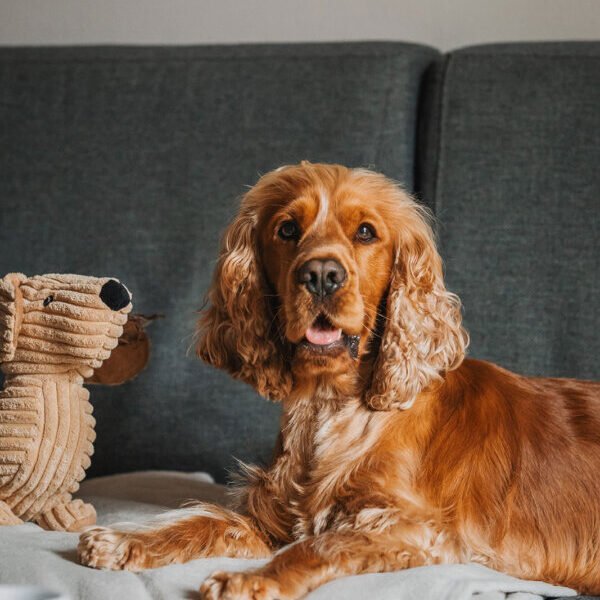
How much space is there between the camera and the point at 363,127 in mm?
2596

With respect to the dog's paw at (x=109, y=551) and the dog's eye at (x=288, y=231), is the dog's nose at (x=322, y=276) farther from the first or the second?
the dog's paw at (x=109, y=551)

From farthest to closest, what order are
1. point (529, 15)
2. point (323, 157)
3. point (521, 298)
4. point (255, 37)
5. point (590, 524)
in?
point (255, 37)
point (529, 15)
point (323, 157)
point (521, 298)
point (590, 524)

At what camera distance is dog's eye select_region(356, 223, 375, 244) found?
182 centimetres

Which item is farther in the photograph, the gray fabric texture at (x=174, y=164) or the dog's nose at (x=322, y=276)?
the gray fabric texture at (x=174, y=164)

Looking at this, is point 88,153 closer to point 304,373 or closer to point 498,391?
point 304,373

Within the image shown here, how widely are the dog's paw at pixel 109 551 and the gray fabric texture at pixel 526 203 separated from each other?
3.72 ft

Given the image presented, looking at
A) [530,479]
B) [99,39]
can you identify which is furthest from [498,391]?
[99,39]

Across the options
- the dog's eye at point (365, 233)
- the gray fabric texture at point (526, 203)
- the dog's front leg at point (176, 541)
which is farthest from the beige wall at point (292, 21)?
the dog's front leg at point (176, 541)

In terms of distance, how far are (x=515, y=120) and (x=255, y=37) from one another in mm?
1082

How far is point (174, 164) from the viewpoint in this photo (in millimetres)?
2656

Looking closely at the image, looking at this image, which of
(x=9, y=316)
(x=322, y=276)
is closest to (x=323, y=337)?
(x=322, y=276)

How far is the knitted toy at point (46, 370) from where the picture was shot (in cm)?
185

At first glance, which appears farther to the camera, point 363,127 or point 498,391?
point 363,127

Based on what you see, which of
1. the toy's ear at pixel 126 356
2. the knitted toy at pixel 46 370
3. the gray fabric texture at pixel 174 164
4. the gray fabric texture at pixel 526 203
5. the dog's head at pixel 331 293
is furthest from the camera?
the gray fabric texture at pixel 174 164
